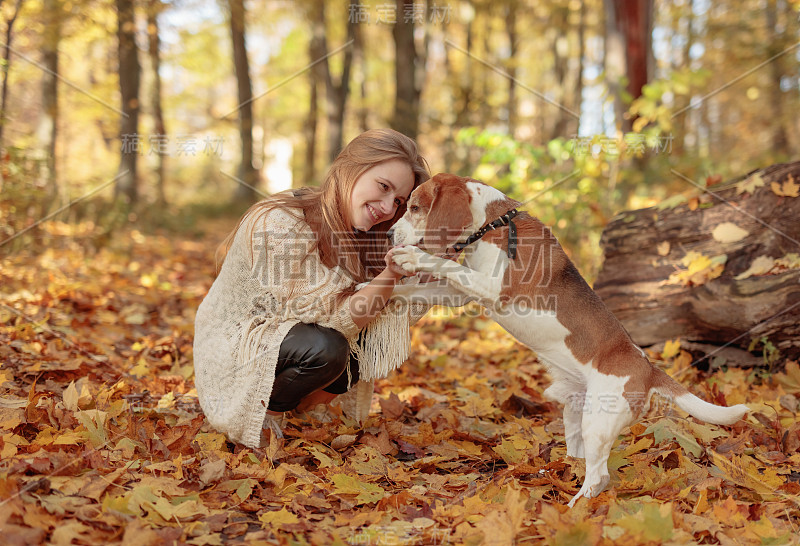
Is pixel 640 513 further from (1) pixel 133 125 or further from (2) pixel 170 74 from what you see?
(2) pixel 170 74

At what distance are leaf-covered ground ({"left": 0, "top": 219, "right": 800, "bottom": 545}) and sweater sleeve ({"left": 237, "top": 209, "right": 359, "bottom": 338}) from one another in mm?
737

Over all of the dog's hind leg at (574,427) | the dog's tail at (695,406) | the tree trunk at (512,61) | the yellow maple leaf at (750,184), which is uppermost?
the tree trunk at (512,61)

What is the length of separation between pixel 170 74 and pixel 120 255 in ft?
64.8

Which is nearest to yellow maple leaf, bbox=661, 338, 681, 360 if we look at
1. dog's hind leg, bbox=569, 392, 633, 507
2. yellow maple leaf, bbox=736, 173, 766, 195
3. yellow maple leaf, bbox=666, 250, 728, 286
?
yellow maple leaf, bbox=666, 250, 728, 286

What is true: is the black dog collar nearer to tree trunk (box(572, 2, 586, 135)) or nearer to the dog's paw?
the dog's paw

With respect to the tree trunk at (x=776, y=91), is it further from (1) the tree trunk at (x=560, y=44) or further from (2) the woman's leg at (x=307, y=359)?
(2) the woman's leg at (x=307, y=359)

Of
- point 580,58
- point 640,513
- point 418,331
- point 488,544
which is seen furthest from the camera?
point 580,58

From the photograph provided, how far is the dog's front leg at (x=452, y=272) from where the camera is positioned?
3199mm

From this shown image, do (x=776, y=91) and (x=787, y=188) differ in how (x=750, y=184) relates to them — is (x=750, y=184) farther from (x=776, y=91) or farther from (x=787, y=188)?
(x=776, y=91)

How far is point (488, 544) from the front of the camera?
2.42 m

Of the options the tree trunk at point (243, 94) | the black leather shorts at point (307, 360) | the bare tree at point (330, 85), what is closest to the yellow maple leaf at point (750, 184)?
the black leather shorts at point (307, 360)

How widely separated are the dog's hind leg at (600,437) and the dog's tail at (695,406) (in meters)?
0.25

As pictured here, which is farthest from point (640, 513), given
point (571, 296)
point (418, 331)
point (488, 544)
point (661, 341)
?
point (418, 331)

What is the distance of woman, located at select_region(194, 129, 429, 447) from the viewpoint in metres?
3.43
